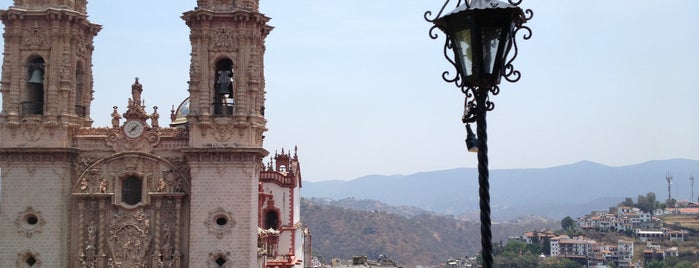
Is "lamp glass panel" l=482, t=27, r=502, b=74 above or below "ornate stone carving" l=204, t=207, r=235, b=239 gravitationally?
above

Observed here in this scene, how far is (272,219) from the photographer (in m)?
36.8

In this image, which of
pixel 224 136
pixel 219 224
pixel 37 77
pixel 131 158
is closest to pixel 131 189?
pixel 131 158

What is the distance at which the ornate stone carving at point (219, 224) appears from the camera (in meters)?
26.6

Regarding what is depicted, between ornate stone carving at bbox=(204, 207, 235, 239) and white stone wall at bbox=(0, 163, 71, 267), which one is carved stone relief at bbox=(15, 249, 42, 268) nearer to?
white stone wall at bbox=(0, 163, 71, 267)

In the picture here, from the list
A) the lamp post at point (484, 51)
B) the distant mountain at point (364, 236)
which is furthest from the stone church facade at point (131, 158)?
the distant mountain at point (364, 236)

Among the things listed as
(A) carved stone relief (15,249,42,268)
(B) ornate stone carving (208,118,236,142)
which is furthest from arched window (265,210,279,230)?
A: (A) carved stone relief (15,249,42,268)

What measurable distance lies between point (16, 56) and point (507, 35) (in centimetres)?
2452

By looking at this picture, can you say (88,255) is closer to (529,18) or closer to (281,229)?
(281,229)

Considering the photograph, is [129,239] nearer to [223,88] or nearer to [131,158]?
[131,158]

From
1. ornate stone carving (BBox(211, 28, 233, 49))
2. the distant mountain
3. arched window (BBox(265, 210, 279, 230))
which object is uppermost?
ornate stone carving (BBox(211, 28, 233, 49))

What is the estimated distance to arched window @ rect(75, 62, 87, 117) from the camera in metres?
28.6

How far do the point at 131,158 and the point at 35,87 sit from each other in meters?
4.15

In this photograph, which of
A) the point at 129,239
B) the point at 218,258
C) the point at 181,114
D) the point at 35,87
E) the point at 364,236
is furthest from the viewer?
the point at 364,236

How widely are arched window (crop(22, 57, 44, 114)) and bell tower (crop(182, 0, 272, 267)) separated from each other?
527 centimetres
